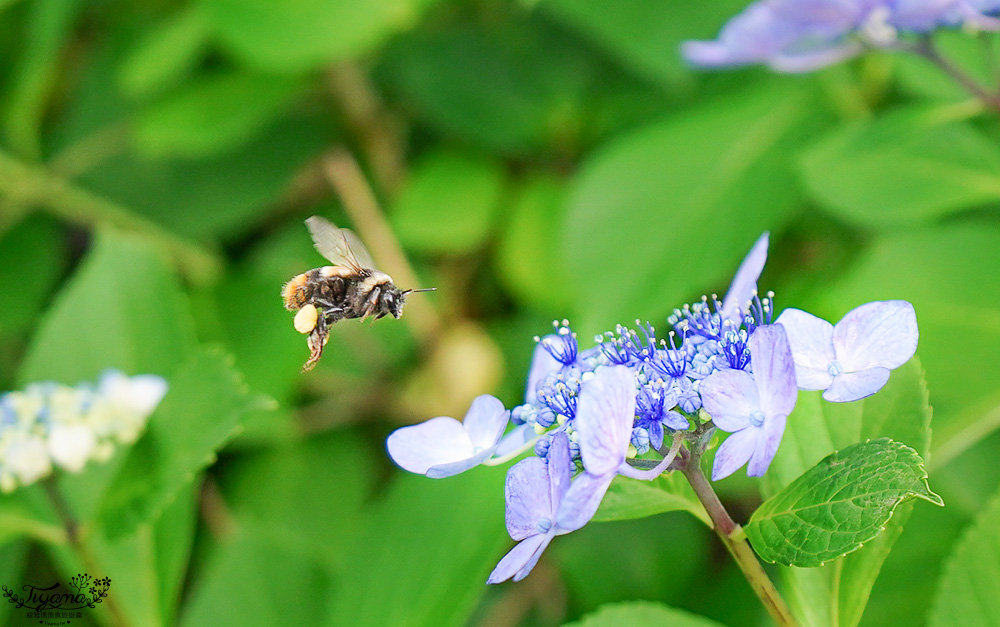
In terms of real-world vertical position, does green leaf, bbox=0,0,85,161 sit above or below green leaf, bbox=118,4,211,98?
above

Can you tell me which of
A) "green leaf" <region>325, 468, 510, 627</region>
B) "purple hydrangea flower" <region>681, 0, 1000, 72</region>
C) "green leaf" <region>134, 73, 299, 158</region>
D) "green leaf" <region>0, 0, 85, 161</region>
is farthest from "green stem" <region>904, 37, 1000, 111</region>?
"green leaf" <region>0, 0, 85, 161</region>

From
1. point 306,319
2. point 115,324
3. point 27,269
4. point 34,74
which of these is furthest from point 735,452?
point 27,269

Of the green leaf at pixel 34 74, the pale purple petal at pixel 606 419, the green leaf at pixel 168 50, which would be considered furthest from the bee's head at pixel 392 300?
the green leaf at pixel 34 74

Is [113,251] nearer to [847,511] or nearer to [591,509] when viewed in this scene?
[591,509]

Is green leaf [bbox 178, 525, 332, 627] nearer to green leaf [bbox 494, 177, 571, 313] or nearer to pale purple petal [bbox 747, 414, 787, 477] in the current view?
green leaf [bbox 494, 177, 571, 313]

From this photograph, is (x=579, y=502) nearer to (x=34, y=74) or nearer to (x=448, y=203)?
(x=448, y=203)

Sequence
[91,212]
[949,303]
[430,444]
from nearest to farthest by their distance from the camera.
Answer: [430,444] < [949,303] < [91,212]
